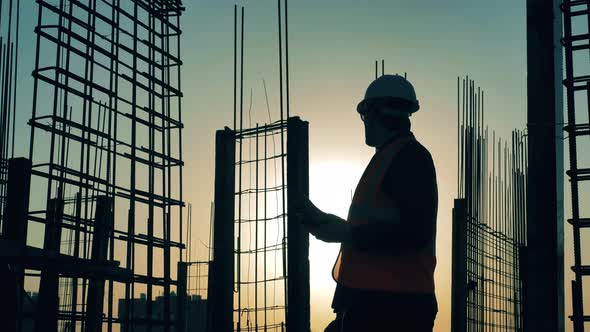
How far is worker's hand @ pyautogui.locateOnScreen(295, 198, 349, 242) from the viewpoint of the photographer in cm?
303

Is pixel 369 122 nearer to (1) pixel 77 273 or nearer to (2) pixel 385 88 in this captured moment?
(2) pixel 385 88

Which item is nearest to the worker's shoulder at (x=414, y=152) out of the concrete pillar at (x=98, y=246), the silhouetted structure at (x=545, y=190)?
the silhouetted structure at (x=545, y=190)

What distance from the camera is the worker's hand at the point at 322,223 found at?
303 centimetres

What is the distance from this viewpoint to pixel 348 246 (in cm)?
313

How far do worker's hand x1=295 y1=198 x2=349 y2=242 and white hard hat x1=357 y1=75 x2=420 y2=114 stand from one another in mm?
552

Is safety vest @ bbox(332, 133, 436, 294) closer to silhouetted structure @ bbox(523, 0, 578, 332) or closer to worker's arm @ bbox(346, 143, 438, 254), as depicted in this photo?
worker's arm @ bbox(346, 143, 438, 254)

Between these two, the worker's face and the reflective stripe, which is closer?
the reflective stripe

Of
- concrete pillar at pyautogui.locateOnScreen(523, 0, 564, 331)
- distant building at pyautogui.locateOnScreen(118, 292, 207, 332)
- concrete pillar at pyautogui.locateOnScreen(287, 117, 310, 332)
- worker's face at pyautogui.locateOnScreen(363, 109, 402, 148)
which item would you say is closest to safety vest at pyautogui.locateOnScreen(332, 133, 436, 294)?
worker's face at pyautogui.locateOnScreen(363, 109, 402, 148)

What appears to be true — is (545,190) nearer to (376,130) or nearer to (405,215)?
(376,130)

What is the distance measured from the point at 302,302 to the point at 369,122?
477 cm

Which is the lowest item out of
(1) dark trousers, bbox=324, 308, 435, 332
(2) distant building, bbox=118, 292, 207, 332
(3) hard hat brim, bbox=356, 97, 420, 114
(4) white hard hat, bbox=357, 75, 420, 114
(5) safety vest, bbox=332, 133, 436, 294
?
(2) distant building, bbox=118, 292, 207, 332

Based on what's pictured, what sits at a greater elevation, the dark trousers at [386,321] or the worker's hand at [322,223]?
the worker's hand at [322,223]

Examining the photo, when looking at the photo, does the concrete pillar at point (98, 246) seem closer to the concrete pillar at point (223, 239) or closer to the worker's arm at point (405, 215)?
the concrete pillar at point (223, 239)

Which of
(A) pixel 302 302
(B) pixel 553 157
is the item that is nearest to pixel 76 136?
(A) pixel 302 302
